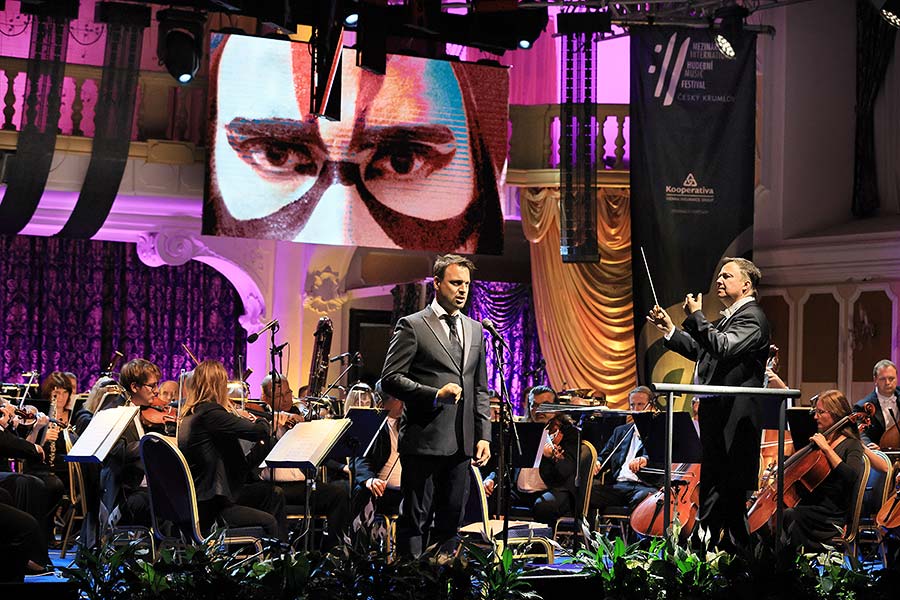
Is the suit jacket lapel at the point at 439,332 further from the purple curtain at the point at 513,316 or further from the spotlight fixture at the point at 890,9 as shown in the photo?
the purple curtain at the point at 513,316

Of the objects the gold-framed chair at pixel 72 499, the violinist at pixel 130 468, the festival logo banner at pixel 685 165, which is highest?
the festival logo banner at pixel 685 165

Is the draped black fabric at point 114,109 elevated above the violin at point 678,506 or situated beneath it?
elevated above

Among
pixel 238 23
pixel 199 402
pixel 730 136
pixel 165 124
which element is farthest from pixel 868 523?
pixel 238 23

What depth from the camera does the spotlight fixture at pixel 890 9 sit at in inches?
282

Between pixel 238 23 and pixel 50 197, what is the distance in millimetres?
3169

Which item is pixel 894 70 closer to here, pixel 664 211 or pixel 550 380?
pixel 664 211

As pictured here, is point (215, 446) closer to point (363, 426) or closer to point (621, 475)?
point (363, 426)

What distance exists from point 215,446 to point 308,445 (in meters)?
0.47

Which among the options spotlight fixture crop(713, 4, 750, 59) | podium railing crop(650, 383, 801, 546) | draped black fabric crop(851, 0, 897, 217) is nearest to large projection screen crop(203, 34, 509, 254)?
spotlight fixture crop(713, 4, 750, 59)

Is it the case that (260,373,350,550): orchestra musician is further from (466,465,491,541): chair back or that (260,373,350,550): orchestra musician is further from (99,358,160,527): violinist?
(466,465,491,541): chair back

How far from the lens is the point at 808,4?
43.3 feet

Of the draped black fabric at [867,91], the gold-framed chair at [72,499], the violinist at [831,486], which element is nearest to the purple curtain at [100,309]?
the gold-framed chair at [72,499]

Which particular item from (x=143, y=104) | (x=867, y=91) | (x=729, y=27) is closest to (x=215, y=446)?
(x=143, y=104)

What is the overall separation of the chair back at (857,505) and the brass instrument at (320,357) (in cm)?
452
